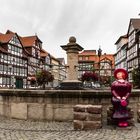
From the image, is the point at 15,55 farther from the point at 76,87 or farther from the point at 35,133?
the point at 35,133

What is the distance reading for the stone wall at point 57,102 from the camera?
9.91 meters

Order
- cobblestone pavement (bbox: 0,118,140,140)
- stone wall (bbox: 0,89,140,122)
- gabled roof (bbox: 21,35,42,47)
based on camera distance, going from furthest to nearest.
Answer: gabled roof (bbox: 21,35,42,47), stone wall (bbox: 0,89,140,122), cobblestone pavement (bbox: 0,118,140,140)

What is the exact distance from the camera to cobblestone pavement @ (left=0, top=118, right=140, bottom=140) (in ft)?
24.0

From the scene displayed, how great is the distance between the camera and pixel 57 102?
10039mm

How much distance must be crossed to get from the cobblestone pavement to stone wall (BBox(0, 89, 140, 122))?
599mm

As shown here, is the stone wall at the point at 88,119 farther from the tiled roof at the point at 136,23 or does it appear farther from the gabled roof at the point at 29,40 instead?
the gabled roof at the point at 29,40

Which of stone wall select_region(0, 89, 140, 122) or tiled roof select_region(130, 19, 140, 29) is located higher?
tiled roof select_region(130, 19, 140, 29)

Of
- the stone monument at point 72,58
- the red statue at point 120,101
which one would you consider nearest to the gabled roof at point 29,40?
the stone monument at point 72,58

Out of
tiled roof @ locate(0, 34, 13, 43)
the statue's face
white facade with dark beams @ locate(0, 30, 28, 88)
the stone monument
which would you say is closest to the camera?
the statue's face

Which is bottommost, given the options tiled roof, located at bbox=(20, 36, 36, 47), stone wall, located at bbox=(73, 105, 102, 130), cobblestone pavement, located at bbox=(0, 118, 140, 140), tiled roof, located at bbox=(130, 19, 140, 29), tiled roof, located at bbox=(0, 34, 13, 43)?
cobblestone pavement, located at bbox=(0, 118, 140, 140)

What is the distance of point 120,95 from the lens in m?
8.79

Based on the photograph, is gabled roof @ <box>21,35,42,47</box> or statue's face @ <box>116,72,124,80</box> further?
gabled roof @ <box>21,35,42,47</box>

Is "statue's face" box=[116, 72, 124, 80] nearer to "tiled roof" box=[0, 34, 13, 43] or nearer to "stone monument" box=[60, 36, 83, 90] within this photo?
"stone monument" box=[60, 36, 83, 90]

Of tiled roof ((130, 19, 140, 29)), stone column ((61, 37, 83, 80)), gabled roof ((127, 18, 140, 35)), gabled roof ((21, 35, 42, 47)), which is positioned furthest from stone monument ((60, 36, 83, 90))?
gabled roof ((21, 35, 42, 47))
